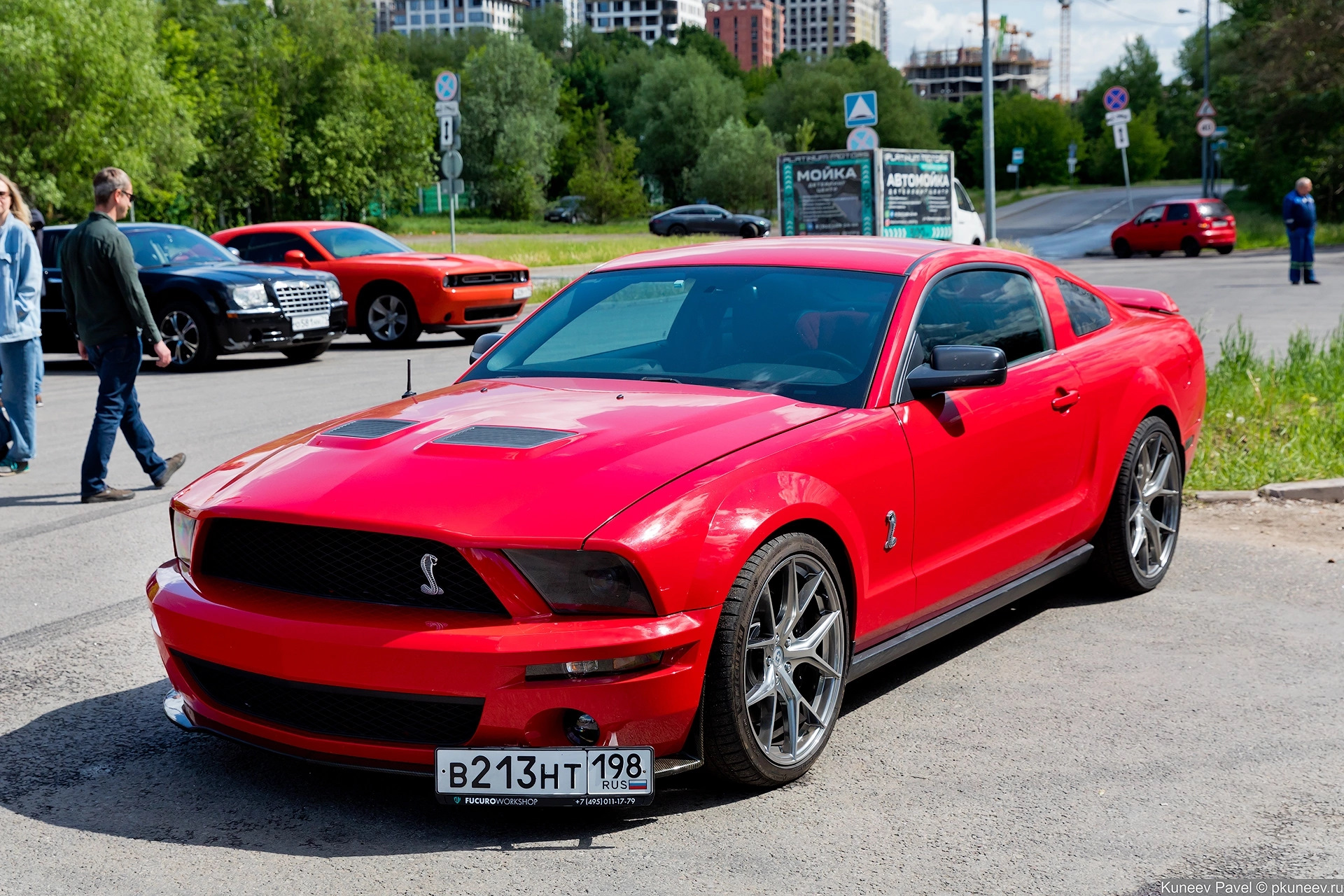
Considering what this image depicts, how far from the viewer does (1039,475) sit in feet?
16.7

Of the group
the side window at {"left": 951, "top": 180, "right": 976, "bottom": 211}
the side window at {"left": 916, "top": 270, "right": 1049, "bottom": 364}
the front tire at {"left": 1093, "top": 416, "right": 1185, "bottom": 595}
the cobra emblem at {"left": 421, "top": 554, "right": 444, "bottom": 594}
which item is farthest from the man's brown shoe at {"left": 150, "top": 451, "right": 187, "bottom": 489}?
the side window at {"left": 951, "top": 180, "right": 976, "bottom": 211}

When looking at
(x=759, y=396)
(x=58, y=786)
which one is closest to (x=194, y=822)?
(x=58, y=786)

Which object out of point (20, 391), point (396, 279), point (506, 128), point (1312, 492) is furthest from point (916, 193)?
point (506, 128)

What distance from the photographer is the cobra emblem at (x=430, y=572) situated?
347cm

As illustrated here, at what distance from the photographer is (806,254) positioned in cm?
511

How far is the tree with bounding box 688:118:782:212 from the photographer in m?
83.5

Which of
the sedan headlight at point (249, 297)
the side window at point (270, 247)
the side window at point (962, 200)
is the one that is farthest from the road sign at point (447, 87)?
the side window at point (962, 200)

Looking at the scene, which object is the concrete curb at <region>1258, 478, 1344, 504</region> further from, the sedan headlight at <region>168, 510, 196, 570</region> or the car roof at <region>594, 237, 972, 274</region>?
the sedan headlight at <region>168, 510, 196, 570</region>

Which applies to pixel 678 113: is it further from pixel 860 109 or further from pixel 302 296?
pixel 302 296

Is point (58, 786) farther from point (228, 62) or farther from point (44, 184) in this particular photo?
point (228, 62)

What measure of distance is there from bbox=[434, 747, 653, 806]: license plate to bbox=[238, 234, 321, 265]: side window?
1523 cm

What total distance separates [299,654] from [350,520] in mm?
350

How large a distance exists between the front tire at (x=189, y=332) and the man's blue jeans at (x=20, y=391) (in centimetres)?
603

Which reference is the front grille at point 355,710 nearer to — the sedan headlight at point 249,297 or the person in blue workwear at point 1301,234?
the sedan headlight at point 249,297
